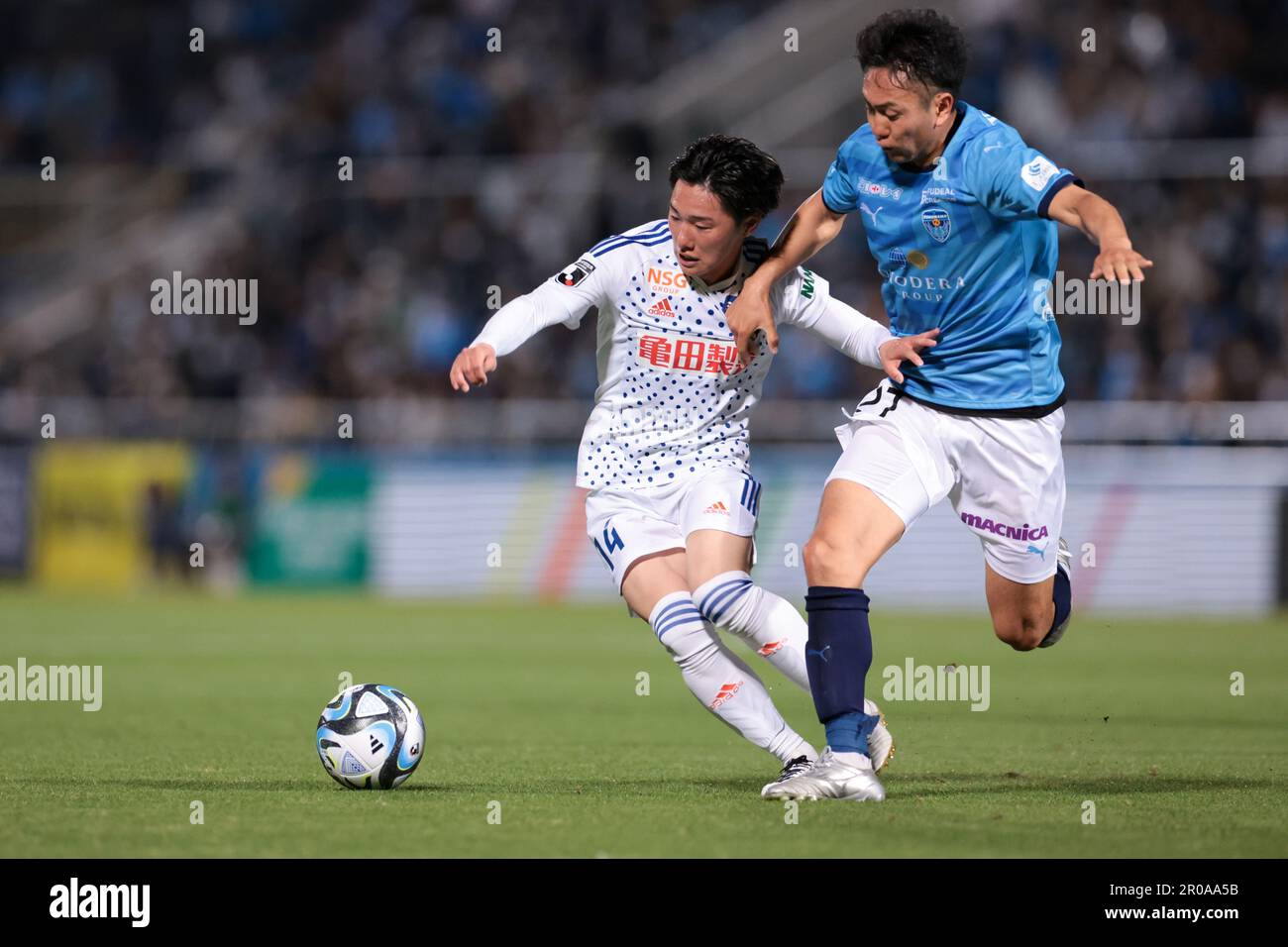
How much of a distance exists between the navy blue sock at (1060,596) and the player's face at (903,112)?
196 cm

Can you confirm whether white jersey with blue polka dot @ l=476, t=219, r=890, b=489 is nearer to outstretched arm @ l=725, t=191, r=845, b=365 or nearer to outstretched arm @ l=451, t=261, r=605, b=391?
outstretched arm @ l=451, t=261, r=605, b=391

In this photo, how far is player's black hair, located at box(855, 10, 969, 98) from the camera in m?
6.55

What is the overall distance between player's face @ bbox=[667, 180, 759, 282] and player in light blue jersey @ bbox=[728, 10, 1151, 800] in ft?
0.65

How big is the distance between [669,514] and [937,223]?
1.59 metres

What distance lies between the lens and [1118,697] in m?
11.6

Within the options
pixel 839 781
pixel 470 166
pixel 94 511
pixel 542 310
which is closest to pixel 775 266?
pixel 542 310

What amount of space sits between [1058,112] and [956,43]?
1599cm

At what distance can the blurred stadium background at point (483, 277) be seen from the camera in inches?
762

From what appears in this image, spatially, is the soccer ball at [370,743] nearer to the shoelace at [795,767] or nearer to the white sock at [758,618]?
the white sock at [758,618]

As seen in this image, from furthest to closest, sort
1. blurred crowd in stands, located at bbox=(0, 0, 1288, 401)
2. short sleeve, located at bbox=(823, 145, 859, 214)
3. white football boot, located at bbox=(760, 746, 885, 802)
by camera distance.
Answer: blurred crowd in stands, located at bbox=(0, 0, 1288, 401) < short sleeve, located at bbox=(823, 145, 859, 214) < white football boot, located at bbox=(760, 746, 885, 802)

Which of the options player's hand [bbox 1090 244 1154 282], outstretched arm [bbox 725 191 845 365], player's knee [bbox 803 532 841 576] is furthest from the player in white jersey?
player's hand [bbox 1090 244 1154 282]

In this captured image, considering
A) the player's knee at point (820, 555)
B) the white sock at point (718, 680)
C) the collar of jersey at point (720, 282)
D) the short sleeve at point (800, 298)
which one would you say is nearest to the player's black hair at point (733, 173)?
the collar of jersey at point (720, 282)

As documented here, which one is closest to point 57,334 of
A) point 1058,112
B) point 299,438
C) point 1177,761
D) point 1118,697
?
point 299,438

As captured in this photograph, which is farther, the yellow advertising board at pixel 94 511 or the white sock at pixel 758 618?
the yellow advertising board at pixel 94 511
